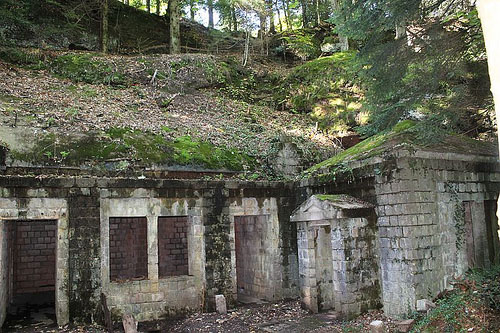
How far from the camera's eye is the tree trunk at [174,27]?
20797 millimetres

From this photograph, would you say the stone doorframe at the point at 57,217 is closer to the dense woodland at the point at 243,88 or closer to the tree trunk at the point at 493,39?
the dense woodland at the point at 243,88

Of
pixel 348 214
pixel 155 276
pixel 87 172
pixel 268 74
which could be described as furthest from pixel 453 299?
pixel 268 74

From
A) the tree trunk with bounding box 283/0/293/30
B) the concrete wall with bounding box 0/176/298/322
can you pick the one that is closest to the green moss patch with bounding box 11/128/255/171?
the concrete wall with bounding box 0/176/298/322

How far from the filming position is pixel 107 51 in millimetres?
20000

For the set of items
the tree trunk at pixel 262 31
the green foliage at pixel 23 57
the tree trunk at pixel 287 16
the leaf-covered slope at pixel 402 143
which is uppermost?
the tree trunk at pixel 287 16

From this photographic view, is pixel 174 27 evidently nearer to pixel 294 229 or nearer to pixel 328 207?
pixel 294 229

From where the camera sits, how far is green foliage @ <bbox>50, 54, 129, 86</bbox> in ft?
55.1

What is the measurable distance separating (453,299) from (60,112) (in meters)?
11.9

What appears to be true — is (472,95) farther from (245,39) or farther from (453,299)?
(245,39)

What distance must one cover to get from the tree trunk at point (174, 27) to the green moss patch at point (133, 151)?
9581 millimetres

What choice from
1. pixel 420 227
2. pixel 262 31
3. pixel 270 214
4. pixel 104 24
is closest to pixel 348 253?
pixel 420 227

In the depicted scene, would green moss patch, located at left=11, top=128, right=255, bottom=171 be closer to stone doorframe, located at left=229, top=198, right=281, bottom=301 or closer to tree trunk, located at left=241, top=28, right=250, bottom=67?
stone doorframe, located at left=229, top=198, right=281, bottom=301

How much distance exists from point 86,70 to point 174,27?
19.3ft

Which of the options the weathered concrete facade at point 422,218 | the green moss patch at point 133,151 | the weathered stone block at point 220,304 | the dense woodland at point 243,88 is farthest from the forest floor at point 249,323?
the green moss patch at point 133,151
